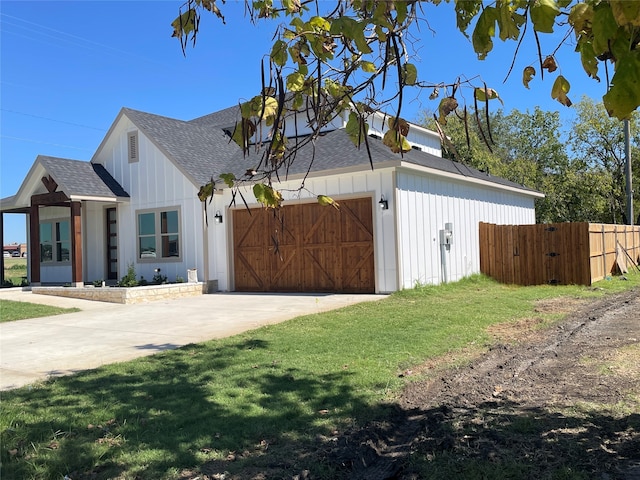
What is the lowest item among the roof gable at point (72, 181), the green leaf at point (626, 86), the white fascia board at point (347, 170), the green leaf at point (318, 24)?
the green leaf at point (626, 86)

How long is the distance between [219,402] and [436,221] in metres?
10.8

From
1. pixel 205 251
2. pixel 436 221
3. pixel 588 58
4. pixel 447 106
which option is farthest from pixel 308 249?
pixel 588 58

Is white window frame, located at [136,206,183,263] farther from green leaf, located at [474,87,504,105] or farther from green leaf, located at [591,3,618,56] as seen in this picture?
green leaf, located at [591,3,618,56]

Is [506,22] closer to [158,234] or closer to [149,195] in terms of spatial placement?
[158,234]

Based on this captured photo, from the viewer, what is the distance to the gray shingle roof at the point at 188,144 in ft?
52.3

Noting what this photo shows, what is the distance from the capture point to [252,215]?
14.9 m

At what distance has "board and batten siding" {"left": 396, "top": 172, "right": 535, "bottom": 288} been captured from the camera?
1299 centimetres

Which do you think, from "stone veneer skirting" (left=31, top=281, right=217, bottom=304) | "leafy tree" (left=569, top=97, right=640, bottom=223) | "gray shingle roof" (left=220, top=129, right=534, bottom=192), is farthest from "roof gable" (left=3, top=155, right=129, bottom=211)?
"leafy tree" (left=569, top=97, right=640, bottom=223)

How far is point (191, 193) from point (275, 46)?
12.9 m

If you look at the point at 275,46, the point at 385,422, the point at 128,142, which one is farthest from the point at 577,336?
the point at 128,142

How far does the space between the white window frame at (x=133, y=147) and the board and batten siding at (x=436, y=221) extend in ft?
29.2

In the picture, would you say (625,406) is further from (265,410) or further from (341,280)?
(341,280)

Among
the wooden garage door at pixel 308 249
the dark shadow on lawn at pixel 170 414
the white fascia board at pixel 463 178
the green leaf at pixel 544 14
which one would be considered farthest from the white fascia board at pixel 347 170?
the green leaf at pixel 544 14

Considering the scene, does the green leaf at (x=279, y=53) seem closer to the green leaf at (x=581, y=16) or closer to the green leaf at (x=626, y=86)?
the green leaf at (x=581, y=16)
